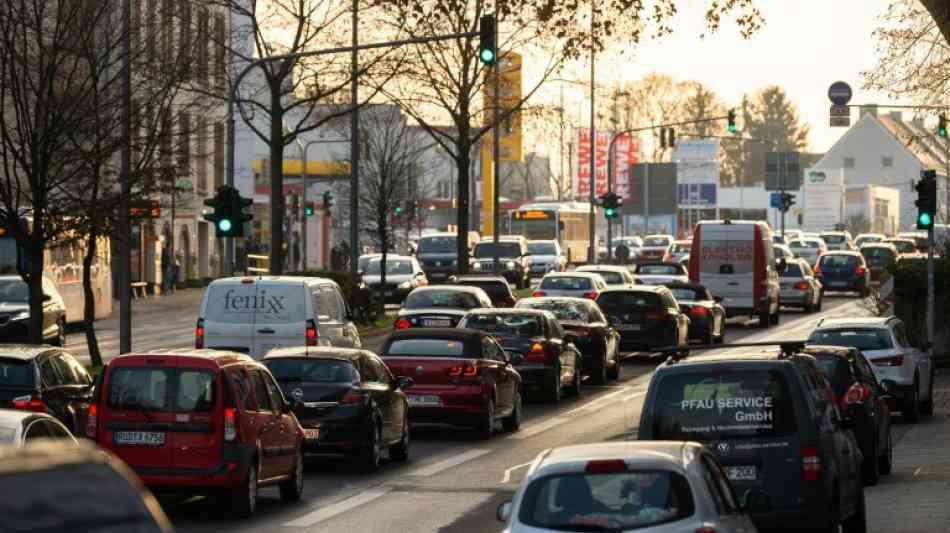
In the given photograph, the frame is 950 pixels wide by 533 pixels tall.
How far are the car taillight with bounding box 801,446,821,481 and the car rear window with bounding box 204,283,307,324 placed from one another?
16110 mm

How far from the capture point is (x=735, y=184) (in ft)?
652

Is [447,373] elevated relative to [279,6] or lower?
lower

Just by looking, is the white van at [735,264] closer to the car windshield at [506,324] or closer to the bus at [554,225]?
the car windshield at [506,324]

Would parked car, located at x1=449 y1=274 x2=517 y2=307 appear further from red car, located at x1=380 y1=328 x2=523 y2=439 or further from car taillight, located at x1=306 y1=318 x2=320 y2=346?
red car, located at x1=380 y1=328 x2=523 y2=439

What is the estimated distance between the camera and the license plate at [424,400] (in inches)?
1067

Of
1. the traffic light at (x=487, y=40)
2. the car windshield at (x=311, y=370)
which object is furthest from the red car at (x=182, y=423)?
the traffic light at (x=487, y=40)

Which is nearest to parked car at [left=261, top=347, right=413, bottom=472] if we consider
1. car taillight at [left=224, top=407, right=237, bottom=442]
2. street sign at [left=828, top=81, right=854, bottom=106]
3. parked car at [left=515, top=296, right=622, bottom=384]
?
car taillight at [left=224, top=407, right=237, bottom=442]

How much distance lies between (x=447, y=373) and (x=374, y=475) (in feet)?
13.1

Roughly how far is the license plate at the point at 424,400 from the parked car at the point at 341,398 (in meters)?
2.81

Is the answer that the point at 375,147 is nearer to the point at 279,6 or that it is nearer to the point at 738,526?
the point at 279,6

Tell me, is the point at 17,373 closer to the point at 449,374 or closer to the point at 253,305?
the point at 449,374

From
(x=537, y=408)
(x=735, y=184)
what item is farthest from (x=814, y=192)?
(x=537, y=408)

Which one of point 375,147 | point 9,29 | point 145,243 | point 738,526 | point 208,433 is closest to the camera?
point 738,526

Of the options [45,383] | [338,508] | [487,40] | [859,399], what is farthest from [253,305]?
[859,399]
